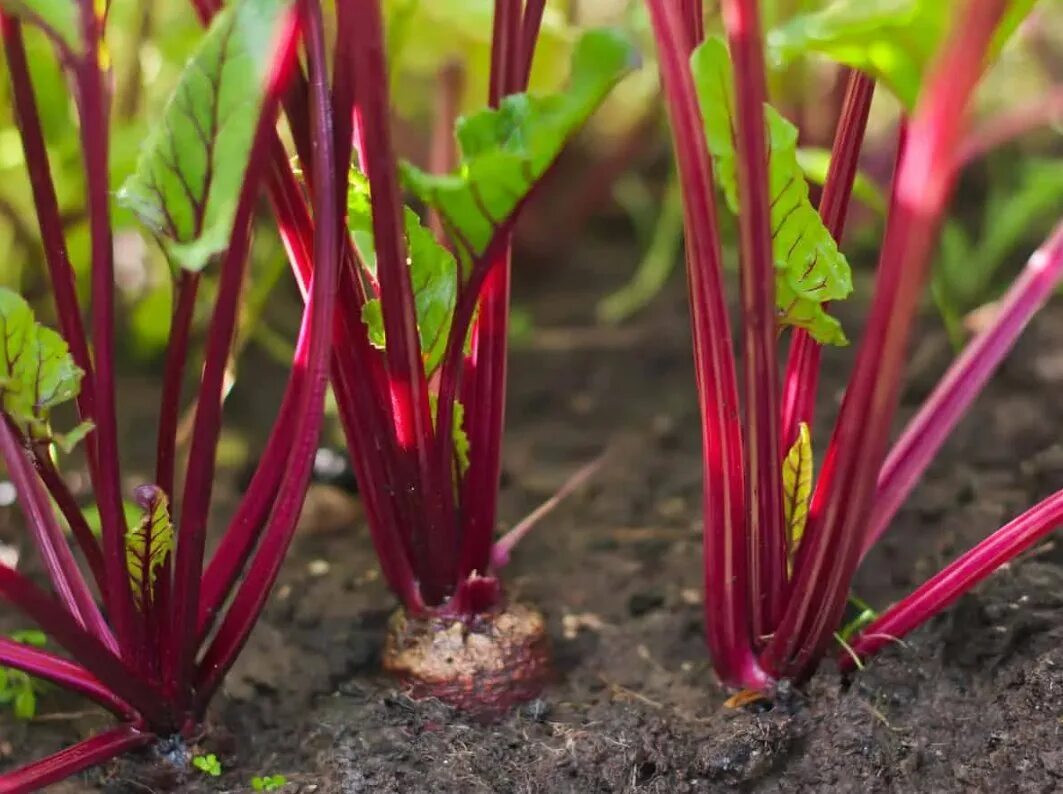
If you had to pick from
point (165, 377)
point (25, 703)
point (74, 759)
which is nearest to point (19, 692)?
point (25, 703)

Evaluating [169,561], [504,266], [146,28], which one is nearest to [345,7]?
[504,266]

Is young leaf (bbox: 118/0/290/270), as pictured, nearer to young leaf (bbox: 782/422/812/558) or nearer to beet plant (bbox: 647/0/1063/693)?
beet plant (bbox: 647/0/1063/693)

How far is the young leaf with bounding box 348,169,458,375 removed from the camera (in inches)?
24.5

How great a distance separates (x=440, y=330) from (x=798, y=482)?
0.25 m

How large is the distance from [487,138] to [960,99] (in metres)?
0.24

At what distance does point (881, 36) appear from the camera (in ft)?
1.54

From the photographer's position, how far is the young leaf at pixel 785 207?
0.54 meters

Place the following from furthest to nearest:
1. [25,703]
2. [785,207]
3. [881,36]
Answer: [25,703]
[785,207]
[881,36]

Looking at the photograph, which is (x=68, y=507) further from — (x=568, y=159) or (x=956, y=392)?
(x=568, y=159)

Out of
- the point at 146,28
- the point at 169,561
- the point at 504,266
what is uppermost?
the point at 146,28

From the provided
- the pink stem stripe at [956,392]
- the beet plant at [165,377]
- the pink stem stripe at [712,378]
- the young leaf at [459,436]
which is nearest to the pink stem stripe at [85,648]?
the beet plant at [165,377]

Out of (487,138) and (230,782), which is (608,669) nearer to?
(230,782)

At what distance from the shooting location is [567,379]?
1.28 metres

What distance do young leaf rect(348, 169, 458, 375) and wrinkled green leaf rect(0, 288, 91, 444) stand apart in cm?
18
